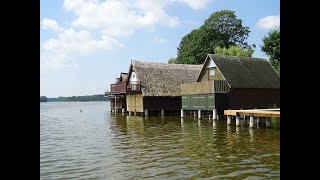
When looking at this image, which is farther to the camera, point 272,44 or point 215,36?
point 215,36

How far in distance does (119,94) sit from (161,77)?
9.40 metres

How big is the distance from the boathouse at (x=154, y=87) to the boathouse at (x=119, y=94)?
7.26 feet

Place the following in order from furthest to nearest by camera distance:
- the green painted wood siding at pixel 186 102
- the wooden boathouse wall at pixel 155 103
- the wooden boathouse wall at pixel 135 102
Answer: the wooden boathouse wall at pixel 135 102 < the wooden boathouse wall at pixel 155 103 < the green painted wood siding at pixel 186 102

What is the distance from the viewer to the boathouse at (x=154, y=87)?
41.2 m

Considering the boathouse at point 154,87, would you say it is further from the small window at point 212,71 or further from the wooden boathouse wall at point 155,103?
the small window at point 212,71

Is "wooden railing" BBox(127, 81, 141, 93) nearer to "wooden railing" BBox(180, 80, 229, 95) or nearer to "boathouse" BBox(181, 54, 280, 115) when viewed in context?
"boathouse" BBox(181, 54, 280, 115)

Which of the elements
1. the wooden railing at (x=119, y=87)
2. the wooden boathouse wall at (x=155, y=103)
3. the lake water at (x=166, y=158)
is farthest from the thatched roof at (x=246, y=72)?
the lake water at (x=166, y=158)

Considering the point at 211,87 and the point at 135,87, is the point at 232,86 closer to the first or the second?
the point at 211,87

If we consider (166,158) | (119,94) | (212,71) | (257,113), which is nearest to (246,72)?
(212,71)

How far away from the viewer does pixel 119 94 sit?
49.4 meters
